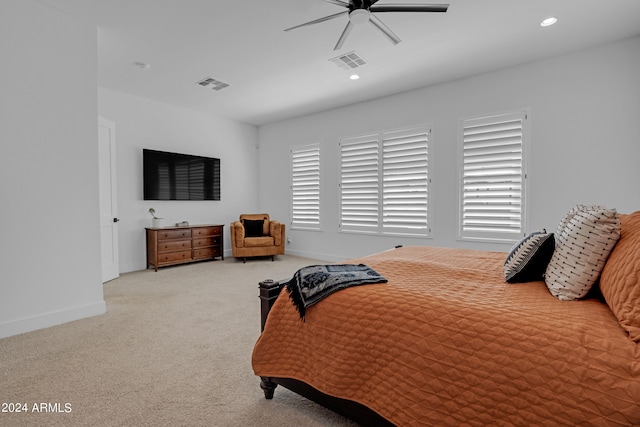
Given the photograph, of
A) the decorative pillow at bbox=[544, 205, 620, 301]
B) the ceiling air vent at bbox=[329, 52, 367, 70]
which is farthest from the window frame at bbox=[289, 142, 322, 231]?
the decorative pillow at bbox=[544, 205, 620, 301]

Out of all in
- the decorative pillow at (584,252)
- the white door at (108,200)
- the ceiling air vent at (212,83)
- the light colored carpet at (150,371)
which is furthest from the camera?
the ceiling air vent at (212,83)

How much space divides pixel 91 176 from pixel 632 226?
410 cm

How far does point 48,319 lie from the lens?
2.84 m

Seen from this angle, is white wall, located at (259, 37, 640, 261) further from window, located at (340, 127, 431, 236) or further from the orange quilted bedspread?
the orange quilted bedspread

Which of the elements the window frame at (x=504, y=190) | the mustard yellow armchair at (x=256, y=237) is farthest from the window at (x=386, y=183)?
the mustard yellow armchair at (x=256, y=237)

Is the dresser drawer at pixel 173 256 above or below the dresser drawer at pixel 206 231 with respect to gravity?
below

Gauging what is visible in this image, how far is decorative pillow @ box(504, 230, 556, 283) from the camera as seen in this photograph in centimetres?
163

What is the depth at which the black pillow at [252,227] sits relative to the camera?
6223 millimetres

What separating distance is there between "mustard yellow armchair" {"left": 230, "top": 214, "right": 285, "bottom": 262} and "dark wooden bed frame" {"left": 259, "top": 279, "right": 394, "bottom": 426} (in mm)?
4075

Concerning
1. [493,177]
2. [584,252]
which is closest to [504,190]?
[493,177]

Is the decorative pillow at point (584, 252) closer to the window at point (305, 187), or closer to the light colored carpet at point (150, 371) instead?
the light colored carpet at point (150, 371)

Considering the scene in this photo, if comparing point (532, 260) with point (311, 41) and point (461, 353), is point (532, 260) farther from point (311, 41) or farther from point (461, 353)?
point (311, 41)

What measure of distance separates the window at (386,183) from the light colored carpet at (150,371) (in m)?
2.71

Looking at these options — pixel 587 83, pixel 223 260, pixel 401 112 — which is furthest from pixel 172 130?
pixel 587 83
